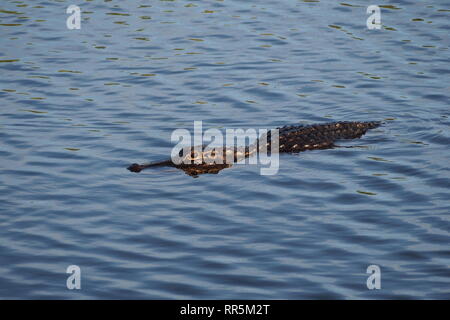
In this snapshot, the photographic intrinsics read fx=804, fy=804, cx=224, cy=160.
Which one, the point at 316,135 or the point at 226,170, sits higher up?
the point at 316,135

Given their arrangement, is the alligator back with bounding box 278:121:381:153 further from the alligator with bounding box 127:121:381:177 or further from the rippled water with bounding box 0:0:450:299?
the rippled water with bounding box 0:0:450:299

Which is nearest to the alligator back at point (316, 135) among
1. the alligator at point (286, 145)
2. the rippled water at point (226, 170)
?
the alligator at point (286, 145)

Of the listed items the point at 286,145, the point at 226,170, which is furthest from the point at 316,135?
the point at 226,170

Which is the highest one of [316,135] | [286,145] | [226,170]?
[316,135]

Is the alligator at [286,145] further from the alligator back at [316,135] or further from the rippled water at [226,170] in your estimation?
the rippled water at [226,170]

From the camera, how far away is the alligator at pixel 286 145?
920 centimetres

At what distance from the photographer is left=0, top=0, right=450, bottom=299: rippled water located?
6.93 m

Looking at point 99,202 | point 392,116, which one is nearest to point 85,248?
point 99,202

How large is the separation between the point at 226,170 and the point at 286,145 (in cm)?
86

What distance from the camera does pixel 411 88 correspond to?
1211cm

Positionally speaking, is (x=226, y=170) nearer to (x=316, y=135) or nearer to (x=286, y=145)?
(x=286, y=145)

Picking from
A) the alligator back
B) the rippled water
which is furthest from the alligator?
the rippled water

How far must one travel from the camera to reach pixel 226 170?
9.30 m
